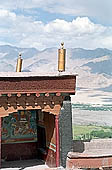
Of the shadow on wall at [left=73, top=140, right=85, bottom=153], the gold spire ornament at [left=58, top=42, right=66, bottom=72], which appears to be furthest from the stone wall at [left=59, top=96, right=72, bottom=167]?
the gold spire ornament at [left=58, top=42, right=66, bottom=72]

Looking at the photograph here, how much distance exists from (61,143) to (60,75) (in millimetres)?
2065

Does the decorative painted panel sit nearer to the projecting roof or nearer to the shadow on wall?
the shadow on wall

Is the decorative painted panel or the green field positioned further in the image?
the green field

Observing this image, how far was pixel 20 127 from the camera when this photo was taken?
1123 cm

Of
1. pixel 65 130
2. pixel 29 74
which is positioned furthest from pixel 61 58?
pixel 65 130

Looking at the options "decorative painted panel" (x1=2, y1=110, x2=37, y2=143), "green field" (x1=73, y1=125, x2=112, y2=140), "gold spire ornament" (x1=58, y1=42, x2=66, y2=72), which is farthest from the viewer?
"green field" (x1=73, y1=125, x2=112, y2=140)

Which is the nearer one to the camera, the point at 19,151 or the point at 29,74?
the point at 29,74

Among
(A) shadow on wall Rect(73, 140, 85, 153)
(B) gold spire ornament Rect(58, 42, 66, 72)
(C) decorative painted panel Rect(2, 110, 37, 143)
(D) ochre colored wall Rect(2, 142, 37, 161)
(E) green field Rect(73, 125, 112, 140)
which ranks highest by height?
(B) gold spire ornament Rect(58, 42, 66, 72)

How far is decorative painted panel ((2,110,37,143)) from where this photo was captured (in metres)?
11.1

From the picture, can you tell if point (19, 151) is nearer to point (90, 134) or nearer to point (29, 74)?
point (29, 74)

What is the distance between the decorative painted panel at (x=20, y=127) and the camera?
11055 millimetres

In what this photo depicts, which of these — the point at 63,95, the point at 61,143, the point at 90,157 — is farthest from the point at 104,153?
the point at 63,95

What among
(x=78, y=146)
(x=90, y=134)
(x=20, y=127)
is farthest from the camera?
(x=90, y=134)

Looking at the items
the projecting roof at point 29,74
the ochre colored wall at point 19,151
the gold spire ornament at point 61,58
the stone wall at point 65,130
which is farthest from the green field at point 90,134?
the projecting roof at point 29,74
